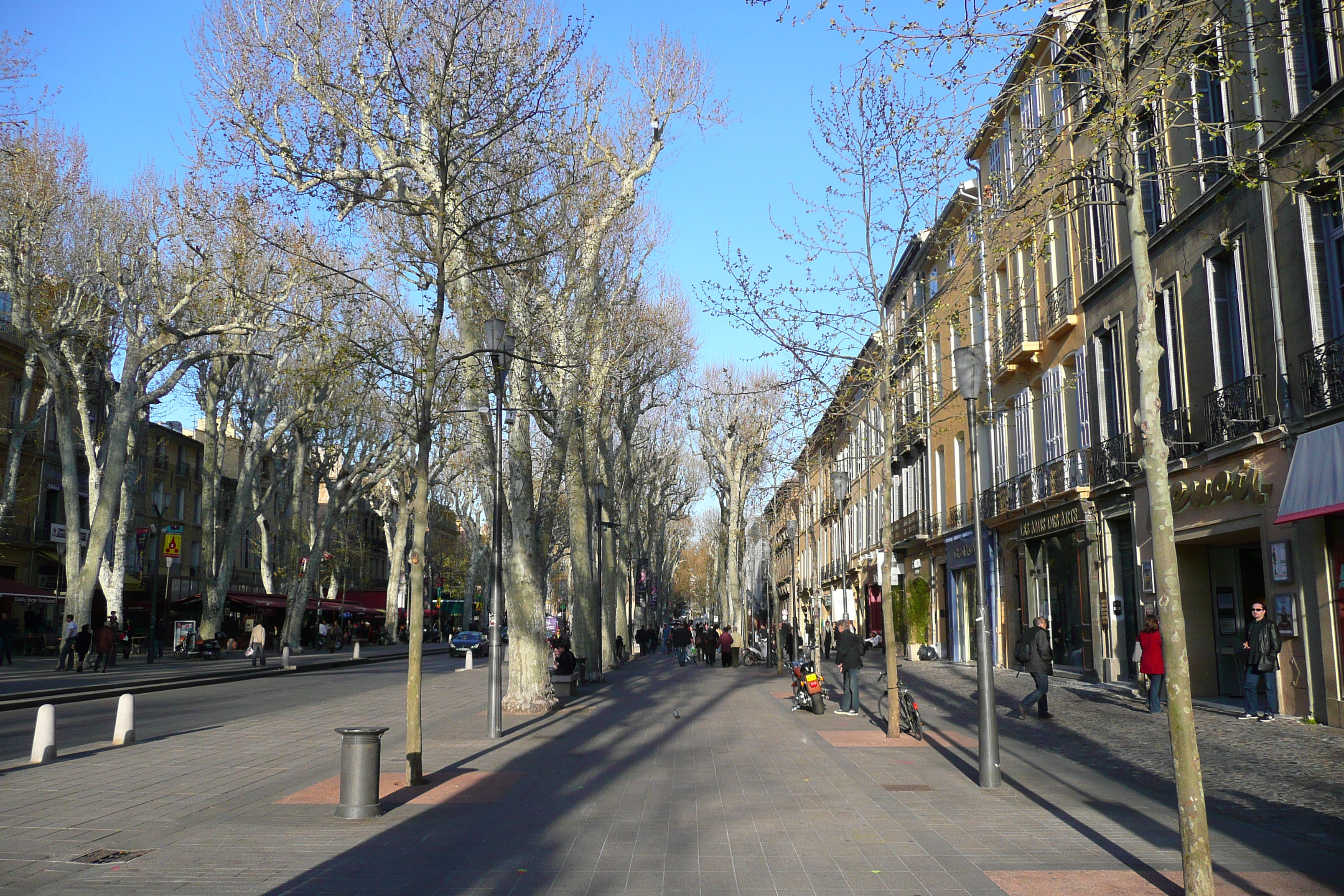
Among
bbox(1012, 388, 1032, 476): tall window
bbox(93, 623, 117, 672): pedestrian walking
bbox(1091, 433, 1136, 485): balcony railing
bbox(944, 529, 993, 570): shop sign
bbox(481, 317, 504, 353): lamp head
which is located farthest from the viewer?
bbox(944, 529, 993, 570): shop sign

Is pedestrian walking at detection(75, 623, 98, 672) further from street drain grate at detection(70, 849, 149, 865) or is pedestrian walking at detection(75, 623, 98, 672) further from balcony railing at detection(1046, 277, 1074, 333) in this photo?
balcony railing at detection(1046, 277, 1074, 333)

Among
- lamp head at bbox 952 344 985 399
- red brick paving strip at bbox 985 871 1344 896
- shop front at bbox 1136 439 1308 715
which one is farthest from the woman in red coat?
red brick paving strip at bbox 985 871 1344 896

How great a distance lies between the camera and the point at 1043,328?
25.4m

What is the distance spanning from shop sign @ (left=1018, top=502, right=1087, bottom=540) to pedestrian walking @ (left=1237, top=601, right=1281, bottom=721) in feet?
24.0

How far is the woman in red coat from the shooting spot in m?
15.7

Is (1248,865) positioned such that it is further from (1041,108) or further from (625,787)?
(1041,108)

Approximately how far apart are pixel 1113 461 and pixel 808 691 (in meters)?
8.50

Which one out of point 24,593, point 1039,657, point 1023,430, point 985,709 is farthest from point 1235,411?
point 24,593

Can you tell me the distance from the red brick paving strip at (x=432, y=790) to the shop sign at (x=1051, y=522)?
16044mm

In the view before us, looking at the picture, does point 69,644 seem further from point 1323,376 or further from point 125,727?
point 1323,376

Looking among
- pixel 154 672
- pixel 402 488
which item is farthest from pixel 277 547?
pixel 154 672

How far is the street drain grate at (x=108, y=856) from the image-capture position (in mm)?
7055

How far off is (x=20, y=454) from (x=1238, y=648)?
43.0m

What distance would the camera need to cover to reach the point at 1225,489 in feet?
54.6
